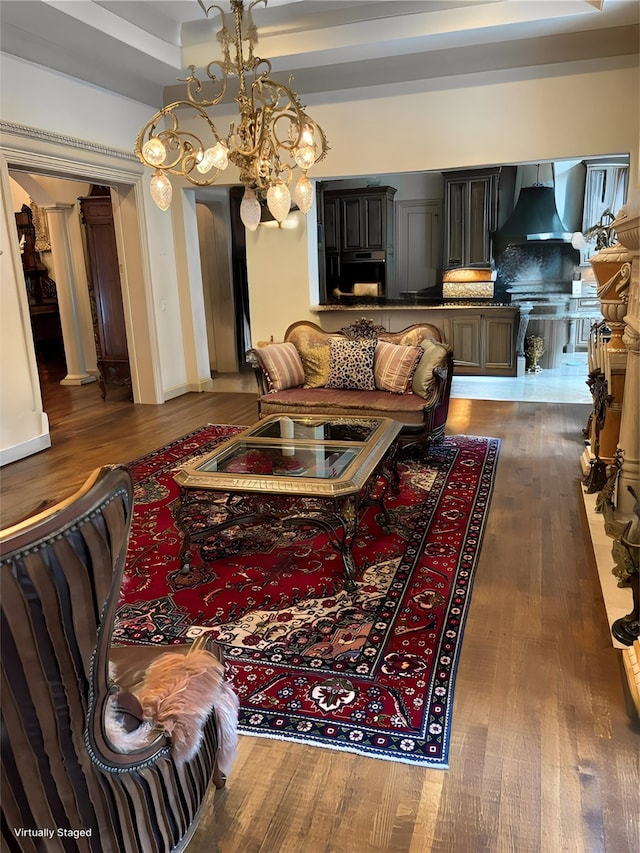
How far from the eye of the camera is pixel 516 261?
9.23 meters

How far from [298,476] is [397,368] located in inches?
80.0

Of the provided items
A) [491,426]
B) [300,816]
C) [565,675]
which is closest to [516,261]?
[491,426]

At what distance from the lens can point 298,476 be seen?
2.90 metres

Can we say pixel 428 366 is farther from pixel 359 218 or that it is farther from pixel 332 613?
pixel 359 218

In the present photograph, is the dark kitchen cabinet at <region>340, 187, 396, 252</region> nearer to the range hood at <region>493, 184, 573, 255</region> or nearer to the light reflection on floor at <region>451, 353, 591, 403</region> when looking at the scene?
the range hood at <region>493, 184, 573, 255</region>

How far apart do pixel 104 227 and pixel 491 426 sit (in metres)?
4.72

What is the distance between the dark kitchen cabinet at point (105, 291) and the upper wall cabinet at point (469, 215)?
4949mm

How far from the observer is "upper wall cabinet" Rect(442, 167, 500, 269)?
8836 mm

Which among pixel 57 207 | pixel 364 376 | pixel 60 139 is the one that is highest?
pixel 60 139

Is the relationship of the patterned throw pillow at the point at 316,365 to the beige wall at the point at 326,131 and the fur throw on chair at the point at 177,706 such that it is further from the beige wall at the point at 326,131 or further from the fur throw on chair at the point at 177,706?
the fur throw on chair at the point at 177,706

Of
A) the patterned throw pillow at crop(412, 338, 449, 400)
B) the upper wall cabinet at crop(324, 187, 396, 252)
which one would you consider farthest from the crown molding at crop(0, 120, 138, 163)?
the upper wall cabinet at crop(324, 187, 396, 252)

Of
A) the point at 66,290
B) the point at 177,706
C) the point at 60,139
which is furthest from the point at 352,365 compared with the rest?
the point at 66,290

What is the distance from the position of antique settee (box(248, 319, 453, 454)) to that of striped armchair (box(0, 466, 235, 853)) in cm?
340

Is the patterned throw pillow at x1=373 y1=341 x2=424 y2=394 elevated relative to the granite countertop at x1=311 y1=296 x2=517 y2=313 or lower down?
lower down
